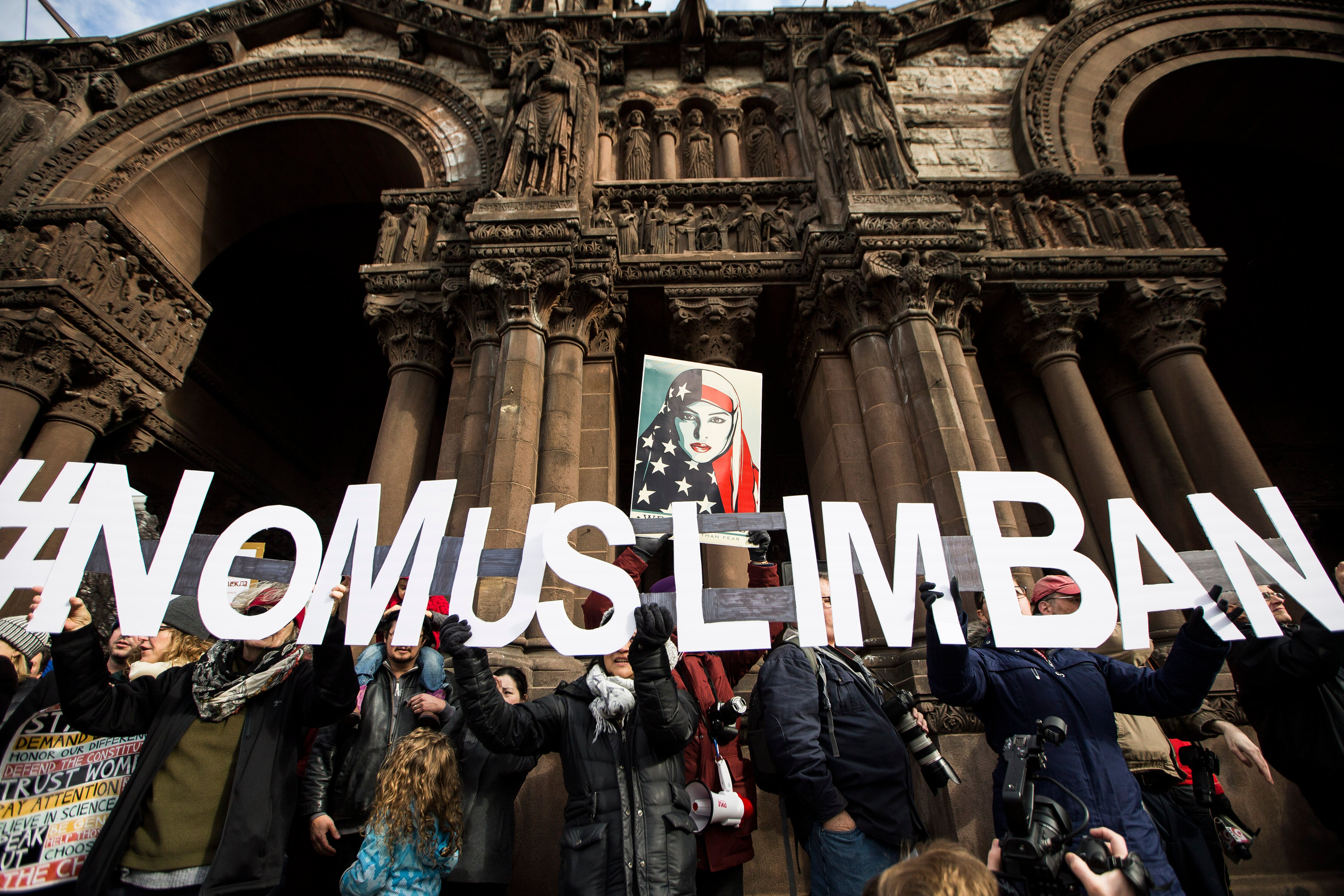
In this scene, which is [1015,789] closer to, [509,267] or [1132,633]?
[1132,633]

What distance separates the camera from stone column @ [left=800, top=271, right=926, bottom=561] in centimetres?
626

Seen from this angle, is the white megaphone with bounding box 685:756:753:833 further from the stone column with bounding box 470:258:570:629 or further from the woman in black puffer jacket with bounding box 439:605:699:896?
the stone column with bounding box 470:258:570:629

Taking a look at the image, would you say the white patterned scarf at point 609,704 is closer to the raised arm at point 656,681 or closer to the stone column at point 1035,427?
the raised arm at point 656,681

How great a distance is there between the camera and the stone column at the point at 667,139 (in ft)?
30.9

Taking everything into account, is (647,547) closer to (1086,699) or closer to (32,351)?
(1086,699)

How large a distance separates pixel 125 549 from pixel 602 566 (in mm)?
2279

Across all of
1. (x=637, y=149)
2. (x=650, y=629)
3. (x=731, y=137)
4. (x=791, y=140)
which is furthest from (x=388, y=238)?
(x=650, y=629)

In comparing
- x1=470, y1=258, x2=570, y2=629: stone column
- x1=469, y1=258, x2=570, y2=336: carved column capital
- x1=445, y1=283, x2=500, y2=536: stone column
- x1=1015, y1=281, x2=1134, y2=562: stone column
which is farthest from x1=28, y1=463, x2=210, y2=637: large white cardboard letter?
x1=1015, y1=281, x2=1134, y2=562: stone column

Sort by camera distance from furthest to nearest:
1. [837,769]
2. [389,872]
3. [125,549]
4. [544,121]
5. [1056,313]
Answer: [544,121] → [1056,313] → [125,549] → [837,769] → [389,872]

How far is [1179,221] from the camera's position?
8.39m

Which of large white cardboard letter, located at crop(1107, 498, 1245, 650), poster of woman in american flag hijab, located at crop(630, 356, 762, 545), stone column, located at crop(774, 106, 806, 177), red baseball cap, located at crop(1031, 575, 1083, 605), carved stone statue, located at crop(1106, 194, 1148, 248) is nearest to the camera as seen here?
large white cardboard letter, located at crop(1107, 498, 1245, 650)

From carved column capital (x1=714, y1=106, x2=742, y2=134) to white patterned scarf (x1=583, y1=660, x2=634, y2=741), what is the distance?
891 cm

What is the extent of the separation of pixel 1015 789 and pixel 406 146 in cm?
1046

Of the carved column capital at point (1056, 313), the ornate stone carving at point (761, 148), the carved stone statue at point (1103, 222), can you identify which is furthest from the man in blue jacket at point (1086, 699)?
the ornate stone carving at point (761, 148)
